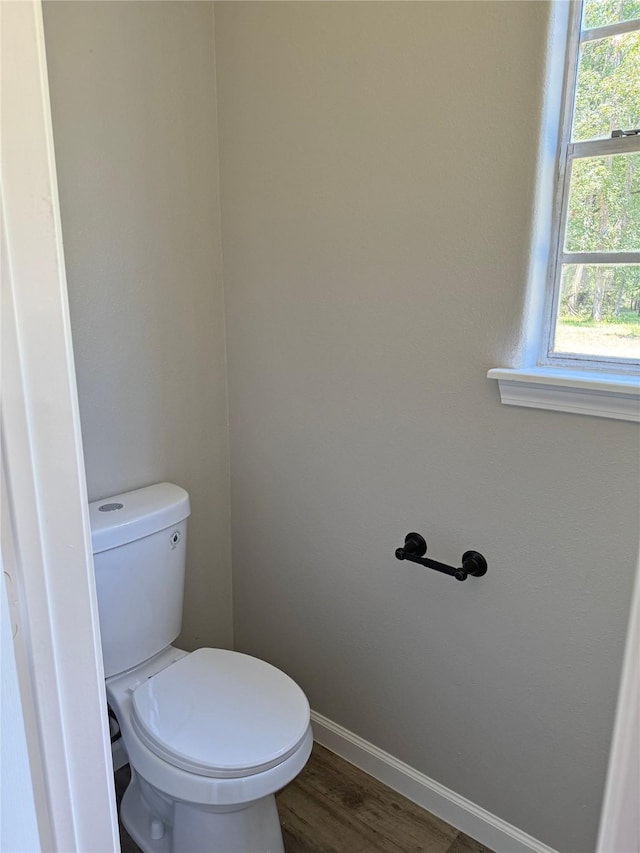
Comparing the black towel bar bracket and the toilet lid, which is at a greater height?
the black towel bar bracket

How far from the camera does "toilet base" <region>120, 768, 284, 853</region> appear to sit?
50.8 inches

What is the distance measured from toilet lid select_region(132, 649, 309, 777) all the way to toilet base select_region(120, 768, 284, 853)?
0.12 meters

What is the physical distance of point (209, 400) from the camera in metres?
1.79

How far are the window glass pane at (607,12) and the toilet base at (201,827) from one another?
65.0 inches

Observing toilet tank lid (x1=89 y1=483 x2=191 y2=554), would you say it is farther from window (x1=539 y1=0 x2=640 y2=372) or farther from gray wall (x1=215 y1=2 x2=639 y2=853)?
window (x1=539 y1=0 x2=640 y2=372)

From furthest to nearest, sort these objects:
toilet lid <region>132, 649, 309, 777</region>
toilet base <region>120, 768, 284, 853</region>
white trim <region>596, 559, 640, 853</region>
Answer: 1. toilet base <region>120, 768, 284, 853</region>
2. toilet lid <region>132, 649, 309, 777</region>
3. white trim <region>596, 559, 640, 853</region>

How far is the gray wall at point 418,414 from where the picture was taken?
119 centimetres

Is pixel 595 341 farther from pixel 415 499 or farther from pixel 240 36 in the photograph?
pixel 240 36

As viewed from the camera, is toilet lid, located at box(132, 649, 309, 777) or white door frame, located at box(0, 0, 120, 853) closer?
white door frame, located at box(0, 0, 120, 853)

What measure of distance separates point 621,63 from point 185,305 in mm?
1141

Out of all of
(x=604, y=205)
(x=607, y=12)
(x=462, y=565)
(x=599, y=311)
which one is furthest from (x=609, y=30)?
(x=462, y=565)

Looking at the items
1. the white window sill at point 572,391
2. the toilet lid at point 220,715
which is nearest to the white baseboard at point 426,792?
the toilet lid at point 220,715

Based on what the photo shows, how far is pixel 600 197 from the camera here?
45.9 inches

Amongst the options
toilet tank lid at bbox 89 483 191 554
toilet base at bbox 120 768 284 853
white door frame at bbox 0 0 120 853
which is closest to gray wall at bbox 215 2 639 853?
toilet tank lid at bbox 89 483 191 554
